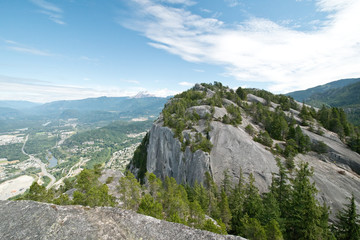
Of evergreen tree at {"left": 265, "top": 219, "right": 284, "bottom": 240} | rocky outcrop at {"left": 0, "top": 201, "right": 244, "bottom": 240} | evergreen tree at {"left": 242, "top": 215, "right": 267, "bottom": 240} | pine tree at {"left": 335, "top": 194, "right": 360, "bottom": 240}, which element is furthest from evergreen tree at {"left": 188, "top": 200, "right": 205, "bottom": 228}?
pine tree at {"left": 335, "top": 194, "right": 360, "bottom": 240}

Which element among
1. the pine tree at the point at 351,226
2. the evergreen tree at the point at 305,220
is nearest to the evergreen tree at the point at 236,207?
the evergreen tree at the point at 305,220

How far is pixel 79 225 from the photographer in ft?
33.6

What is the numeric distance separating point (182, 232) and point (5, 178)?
212956 mm

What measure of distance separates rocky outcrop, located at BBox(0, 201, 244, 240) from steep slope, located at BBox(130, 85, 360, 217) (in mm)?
35486

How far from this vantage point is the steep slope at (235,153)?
3928cm

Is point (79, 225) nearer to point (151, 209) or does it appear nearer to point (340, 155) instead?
point (151, 209)

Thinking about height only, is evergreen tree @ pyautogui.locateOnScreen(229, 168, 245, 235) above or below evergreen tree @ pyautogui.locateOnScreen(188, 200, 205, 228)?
below

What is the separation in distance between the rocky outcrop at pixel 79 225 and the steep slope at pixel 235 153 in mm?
35486

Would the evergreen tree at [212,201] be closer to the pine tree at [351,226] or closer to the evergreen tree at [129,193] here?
the evergreen tree at [129,193]

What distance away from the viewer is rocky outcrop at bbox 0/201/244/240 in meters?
9.64

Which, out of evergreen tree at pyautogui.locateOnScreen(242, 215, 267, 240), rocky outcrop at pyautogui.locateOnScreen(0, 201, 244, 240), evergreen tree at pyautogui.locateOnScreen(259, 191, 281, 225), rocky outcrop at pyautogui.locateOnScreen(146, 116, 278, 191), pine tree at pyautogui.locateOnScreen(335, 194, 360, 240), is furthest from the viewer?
rocky outcrop at pyautogui.locateOnScreen(146, 116, 278, 191)

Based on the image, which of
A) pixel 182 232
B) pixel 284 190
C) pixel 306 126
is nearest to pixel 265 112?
pixel 306 126

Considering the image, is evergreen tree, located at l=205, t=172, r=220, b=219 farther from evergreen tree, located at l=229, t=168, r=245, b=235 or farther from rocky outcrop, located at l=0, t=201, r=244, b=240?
rocky outcrop, located at l=0, t=201, r=244, b=240

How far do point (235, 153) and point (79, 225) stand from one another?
4447 centimetres
